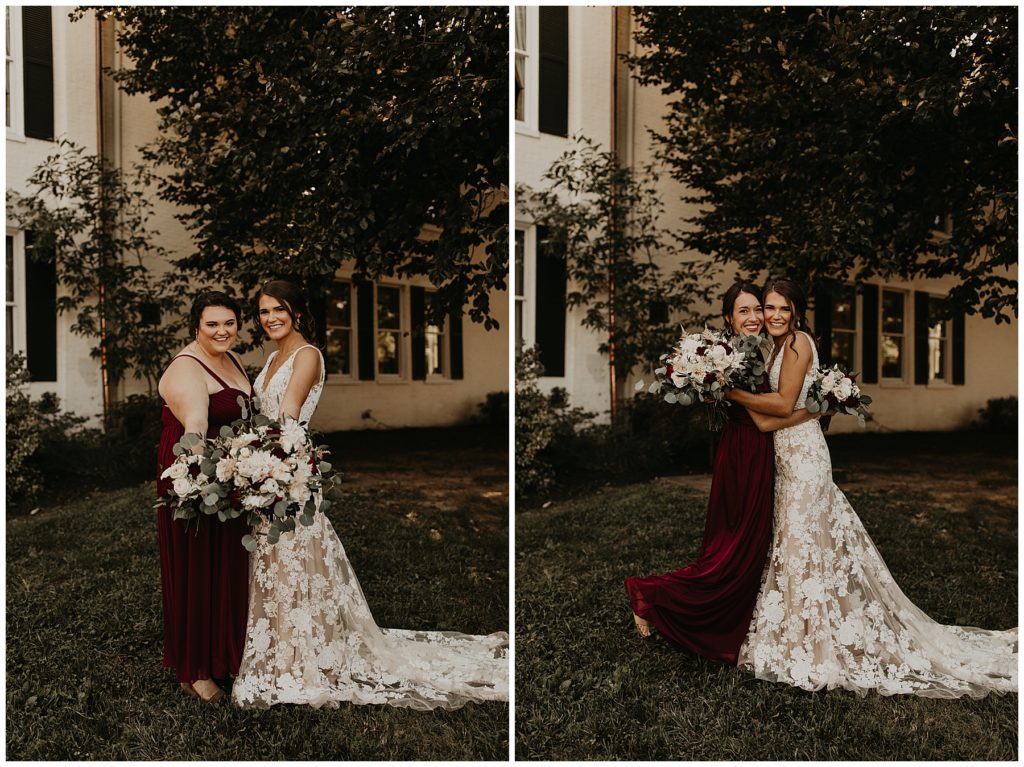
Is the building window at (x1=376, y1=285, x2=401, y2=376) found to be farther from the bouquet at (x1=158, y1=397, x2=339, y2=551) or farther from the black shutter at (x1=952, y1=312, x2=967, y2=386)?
the black shutter at (x1=952, y1=312, x2=967, y2=386)

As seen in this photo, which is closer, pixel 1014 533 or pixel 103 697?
pixel 103 697

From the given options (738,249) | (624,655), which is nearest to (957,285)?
(738,249)

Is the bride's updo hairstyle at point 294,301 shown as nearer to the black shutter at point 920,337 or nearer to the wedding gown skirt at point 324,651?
the wedding gown skirt at point 324,651

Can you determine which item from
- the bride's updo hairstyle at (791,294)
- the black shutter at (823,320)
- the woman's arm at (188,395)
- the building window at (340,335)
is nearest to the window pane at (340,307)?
the building window at (340,335)

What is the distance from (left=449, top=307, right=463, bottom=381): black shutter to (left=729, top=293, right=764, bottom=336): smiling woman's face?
106 centimetres

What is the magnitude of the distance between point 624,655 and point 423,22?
8.85ft

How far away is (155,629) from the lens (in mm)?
3008

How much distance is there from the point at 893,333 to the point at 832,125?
99 cm

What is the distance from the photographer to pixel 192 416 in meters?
2.36

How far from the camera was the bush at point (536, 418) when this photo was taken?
2896 mm

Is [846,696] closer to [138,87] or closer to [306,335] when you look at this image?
[306,335]

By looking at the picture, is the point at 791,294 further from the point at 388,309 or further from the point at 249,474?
the point at 249,474

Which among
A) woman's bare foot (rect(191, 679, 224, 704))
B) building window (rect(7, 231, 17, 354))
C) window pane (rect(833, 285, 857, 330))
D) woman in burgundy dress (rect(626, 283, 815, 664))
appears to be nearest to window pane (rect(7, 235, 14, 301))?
building window (rect(7, 231, 17, 354))

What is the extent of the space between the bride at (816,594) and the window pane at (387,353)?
50.1 inches
